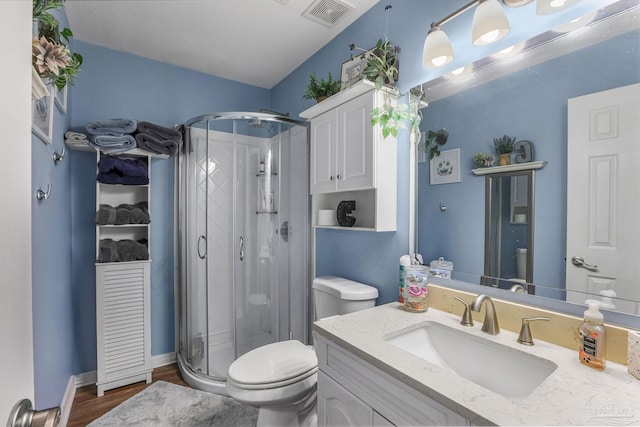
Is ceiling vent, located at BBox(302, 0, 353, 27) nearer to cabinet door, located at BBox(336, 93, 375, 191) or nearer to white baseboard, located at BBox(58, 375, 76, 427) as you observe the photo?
cabinet door, located at BBox(336, 93, 375, 191)

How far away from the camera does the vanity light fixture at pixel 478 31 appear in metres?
1.13

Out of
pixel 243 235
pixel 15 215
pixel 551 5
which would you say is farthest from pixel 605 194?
pixel 243 235

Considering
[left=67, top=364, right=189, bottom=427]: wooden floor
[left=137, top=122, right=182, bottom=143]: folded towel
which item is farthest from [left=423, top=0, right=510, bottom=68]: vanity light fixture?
[left=67, top=364, right=189, bottom=427]: wooden floor

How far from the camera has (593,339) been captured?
2.84ft

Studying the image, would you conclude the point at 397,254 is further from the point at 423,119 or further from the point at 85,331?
the point at 85,331

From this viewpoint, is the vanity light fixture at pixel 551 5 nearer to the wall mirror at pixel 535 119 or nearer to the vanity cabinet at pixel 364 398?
the wall mirror at pixel 535 119

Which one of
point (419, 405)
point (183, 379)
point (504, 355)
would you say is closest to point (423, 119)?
point (504, 355)

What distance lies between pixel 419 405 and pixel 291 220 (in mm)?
1726

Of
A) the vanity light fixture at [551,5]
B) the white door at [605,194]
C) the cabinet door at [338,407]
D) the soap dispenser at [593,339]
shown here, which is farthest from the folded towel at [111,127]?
the soap dispenser at [593,339]

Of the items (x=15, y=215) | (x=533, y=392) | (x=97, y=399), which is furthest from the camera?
(x=97, y=399)

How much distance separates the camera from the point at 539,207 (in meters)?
1.08

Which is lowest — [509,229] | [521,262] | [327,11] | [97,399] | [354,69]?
[97,399]

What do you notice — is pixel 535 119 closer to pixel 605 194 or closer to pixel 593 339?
pixel 605 194

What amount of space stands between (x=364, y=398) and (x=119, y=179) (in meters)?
2.13
